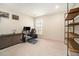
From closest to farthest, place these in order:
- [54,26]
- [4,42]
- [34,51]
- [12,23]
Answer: [34,51]
[4,42]
[12,23]
[54,26]

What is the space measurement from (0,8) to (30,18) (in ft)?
8.59

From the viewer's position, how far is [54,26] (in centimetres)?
487

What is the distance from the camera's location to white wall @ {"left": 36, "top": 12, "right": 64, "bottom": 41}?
4434mm

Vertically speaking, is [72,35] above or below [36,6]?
below

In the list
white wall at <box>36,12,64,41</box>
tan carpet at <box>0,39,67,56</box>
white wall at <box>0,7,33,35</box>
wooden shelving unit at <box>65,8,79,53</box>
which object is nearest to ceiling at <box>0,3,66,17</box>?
white wall at <box>0,7,33,35</box>

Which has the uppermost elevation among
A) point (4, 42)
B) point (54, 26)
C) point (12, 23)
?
point (12, 23)

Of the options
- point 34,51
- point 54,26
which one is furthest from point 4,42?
point 54,26

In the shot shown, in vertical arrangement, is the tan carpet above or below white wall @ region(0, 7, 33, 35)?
below

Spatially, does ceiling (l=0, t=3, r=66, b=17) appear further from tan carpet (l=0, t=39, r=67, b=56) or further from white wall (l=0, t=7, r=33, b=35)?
tan carpet (l=0, t=39, r=67, b=56)

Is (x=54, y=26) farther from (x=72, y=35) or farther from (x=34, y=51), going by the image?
(x=72, y=35)

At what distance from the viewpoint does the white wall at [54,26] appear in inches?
175

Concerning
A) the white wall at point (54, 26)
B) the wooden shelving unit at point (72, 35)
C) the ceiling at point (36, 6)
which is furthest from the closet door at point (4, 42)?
the white wall at point (54, 26)

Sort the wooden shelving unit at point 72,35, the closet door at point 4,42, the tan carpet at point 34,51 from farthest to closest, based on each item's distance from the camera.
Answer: the closet door at point 4,42, the tan carpet at point 34,51, the wooden shelving unit at point 72,35

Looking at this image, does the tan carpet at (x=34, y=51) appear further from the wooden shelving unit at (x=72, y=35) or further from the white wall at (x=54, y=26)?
the white wall at (x=54, y=26)
